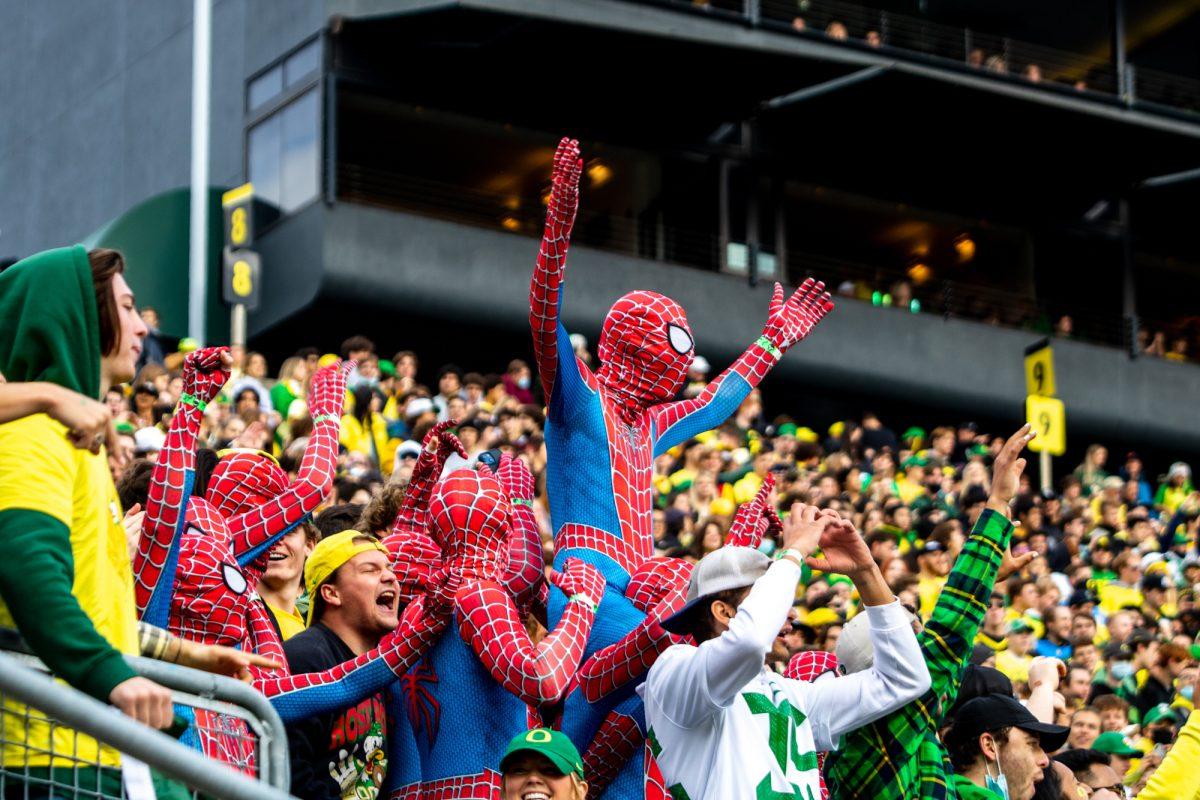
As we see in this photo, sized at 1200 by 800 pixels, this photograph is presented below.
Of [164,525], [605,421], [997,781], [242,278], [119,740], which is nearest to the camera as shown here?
[119,740]

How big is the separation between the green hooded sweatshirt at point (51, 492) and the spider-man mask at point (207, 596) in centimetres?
112

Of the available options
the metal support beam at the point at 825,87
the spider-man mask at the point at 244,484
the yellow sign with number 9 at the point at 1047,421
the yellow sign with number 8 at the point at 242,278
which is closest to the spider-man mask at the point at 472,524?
the spider-man mask at the point at 244,484

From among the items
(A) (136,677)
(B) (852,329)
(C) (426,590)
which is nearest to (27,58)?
(B) (852,329)

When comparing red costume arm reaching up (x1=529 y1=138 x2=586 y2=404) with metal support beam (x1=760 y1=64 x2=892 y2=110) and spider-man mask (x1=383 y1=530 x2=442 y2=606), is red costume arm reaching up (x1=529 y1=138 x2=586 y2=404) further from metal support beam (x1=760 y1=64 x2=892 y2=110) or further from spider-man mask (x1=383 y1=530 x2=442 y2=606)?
metal support beam (x1=760 y1=64 x2=892 y2=110)

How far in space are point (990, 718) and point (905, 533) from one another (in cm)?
716

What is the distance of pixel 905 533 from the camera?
1326 cm

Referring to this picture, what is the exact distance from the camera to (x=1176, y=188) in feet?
92.1

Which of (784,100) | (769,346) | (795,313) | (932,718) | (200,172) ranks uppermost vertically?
(784,100)

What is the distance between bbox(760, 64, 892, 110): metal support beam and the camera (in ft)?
80.7

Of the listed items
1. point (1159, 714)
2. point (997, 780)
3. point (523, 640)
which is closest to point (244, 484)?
point (523, 640)

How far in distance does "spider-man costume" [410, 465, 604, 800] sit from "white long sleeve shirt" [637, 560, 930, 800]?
0.38 m

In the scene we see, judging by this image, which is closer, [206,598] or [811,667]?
[206,598]

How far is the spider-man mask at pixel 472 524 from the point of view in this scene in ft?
18.7

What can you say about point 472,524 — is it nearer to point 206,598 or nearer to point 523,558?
point 523,558
